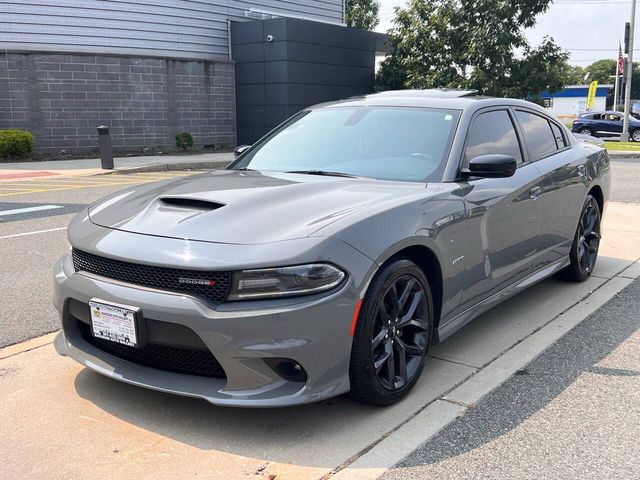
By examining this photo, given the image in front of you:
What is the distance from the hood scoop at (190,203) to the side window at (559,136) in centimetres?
324

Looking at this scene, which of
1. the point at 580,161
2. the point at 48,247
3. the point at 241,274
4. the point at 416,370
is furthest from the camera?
the point at 48,247

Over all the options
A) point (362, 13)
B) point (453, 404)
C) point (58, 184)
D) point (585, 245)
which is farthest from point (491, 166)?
point (362, 13)

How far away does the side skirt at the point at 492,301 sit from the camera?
3777mm

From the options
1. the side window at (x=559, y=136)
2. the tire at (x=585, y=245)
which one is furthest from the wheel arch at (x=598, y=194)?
the side window at (x=559, y=136)

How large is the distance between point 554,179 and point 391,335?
2.32 m

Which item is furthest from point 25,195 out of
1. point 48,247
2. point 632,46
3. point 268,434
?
point 632,46

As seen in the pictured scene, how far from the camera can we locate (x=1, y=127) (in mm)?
18188

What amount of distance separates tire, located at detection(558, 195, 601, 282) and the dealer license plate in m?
3.82

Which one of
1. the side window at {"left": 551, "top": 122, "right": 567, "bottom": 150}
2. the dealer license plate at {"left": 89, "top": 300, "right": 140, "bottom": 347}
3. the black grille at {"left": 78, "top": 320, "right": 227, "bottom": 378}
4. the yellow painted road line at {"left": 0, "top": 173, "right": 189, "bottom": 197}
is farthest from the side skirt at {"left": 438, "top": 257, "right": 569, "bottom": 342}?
the yellow painted road line at {"left": 0, "top": 173, "right": 189, "bottom": 197}

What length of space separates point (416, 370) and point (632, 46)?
26.1 metres

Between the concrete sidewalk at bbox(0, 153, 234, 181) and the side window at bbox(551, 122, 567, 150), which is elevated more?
the side window at bbox(551, 122, 567, 150)

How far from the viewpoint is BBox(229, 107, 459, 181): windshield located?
4.03 metres

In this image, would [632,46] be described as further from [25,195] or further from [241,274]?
[241,274]

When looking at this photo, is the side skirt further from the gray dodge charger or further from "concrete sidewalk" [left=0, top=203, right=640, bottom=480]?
"concrete sidewalk" [left=0, top=203, right=640, bottom=480]
